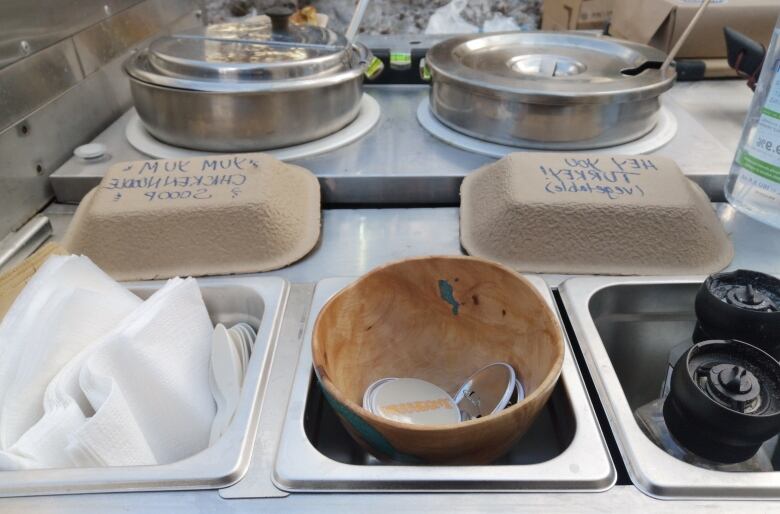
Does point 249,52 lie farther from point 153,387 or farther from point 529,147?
point 153,387

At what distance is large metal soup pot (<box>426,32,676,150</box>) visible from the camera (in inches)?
34.6

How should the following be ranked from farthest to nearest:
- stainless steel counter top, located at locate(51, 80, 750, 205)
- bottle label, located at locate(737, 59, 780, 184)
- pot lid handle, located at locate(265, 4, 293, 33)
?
pot lid handle, located at locate(265, 4, 293, 33) → stainless steel counter top, located at locate(51, 80, 750, 205) → bottle label, located at locate(737, 59, 780, 184)

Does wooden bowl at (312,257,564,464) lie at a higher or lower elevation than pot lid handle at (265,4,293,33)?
lower

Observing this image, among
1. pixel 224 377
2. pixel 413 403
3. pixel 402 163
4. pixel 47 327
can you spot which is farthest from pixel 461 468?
pixel 402 163

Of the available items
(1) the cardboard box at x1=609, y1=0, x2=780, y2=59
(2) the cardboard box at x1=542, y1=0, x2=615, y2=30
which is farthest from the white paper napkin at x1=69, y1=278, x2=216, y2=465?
(2) the cardboard box at x1=542, y1=0, x2=615, y2=30

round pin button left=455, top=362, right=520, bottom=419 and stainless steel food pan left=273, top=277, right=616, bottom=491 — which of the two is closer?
Result: stainless steel food pan left=273, top=277, right=616, bottom=491

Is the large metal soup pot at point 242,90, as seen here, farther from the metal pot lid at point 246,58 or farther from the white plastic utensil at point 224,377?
the white plastic utensil at point 224,377

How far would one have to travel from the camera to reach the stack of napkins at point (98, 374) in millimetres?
455

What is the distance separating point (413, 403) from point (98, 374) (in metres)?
0.30

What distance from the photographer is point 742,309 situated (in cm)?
52

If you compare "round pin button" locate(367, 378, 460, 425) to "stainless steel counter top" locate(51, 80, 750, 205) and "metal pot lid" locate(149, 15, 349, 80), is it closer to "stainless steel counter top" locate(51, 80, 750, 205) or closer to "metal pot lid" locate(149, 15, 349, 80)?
"stainless steel counter top" locate(51, 80, 750, 205)

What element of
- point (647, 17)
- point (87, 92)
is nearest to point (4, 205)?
point (87, 92)

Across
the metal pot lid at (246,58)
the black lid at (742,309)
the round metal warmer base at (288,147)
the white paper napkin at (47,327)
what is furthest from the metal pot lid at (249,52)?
the black lid at (742,309)

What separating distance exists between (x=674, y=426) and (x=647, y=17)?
1.05 m
